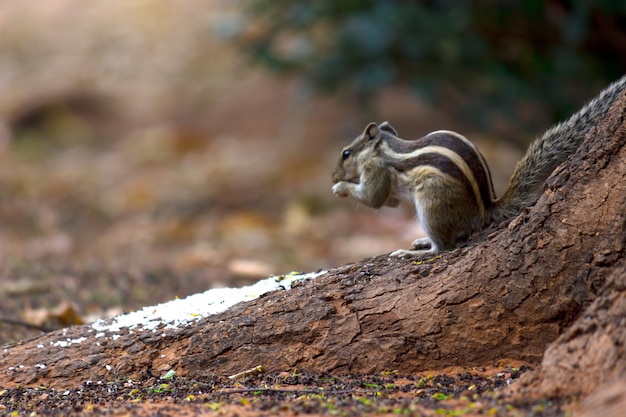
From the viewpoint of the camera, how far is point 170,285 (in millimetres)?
8883

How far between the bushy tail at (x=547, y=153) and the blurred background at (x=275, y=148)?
2.20 m

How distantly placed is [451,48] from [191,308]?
766 centimetres

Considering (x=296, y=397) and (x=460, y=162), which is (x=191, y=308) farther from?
(x=460, y=162)

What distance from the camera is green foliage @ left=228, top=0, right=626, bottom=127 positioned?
12.1 m

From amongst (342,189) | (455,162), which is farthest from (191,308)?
(455,162)

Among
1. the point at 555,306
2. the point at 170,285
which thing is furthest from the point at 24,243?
the point at 555,306

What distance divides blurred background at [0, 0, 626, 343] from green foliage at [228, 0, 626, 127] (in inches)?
1.0

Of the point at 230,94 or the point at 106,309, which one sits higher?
the point at 230,94

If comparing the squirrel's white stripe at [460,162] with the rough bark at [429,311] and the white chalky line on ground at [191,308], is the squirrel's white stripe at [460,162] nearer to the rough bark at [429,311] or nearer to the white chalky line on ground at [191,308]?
the rough bark at [429,311]

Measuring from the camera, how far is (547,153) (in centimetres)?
477

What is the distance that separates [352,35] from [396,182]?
761 cm

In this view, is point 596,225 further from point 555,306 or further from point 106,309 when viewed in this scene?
point 106,309

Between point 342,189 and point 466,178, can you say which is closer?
point 466,178

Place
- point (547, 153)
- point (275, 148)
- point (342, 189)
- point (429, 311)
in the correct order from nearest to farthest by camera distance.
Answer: point (429, 311)
point (547, 153)
point (342, 189)
point (275, 148)
